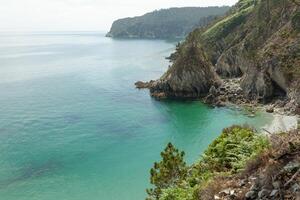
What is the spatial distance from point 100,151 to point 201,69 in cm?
4518

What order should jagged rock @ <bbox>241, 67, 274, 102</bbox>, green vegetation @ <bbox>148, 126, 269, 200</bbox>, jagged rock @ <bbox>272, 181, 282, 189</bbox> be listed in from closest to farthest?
jagged rock @ <bbox>272, 181, 282, 189</bbox>, green vegetation @ <bbox>148, 126, 269, 200</bbox>, jagged rock @ <bbox>241, 67, 274, 102</bbox>

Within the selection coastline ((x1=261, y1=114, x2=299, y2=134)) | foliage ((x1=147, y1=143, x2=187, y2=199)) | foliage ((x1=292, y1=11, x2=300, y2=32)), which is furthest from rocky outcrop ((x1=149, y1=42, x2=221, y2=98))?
foliage ((x1=147, y1=143, x2=187, y2=199))

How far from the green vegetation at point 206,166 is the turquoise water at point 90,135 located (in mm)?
15710

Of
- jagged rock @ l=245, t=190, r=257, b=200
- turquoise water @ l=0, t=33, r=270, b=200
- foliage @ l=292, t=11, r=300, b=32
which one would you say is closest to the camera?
jagged rock @ l=245, t=190, r=257, b=200

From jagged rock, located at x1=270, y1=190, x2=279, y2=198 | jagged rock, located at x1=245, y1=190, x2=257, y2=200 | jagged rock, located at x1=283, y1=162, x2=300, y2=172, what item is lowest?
jagged rock, located at x1=245, y1=190, x2=257, y2=200

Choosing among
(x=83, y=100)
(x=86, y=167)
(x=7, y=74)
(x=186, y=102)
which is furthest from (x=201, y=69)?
(x=7, y=74)

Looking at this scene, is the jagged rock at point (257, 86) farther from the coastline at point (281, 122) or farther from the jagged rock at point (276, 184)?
the jagged rock at point (276, 184)

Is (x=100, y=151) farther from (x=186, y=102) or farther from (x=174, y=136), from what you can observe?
(x=186, y=102)

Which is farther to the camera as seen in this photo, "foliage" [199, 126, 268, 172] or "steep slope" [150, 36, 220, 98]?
"steep slope" [150, 36, 220, 98]

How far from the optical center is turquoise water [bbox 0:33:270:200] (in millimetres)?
46844

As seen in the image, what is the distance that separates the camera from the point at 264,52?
87.6 meters

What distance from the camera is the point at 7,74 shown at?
13838 centimetres

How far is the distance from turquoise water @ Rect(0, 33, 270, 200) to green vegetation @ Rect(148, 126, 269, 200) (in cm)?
1571

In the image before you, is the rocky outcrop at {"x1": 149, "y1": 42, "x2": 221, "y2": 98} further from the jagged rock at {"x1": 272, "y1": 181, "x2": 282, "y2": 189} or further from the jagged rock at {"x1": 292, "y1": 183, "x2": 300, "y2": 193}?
the jagged rock at {"x1": 292, "y1": 183, "x2": 300, "y2": 193}
